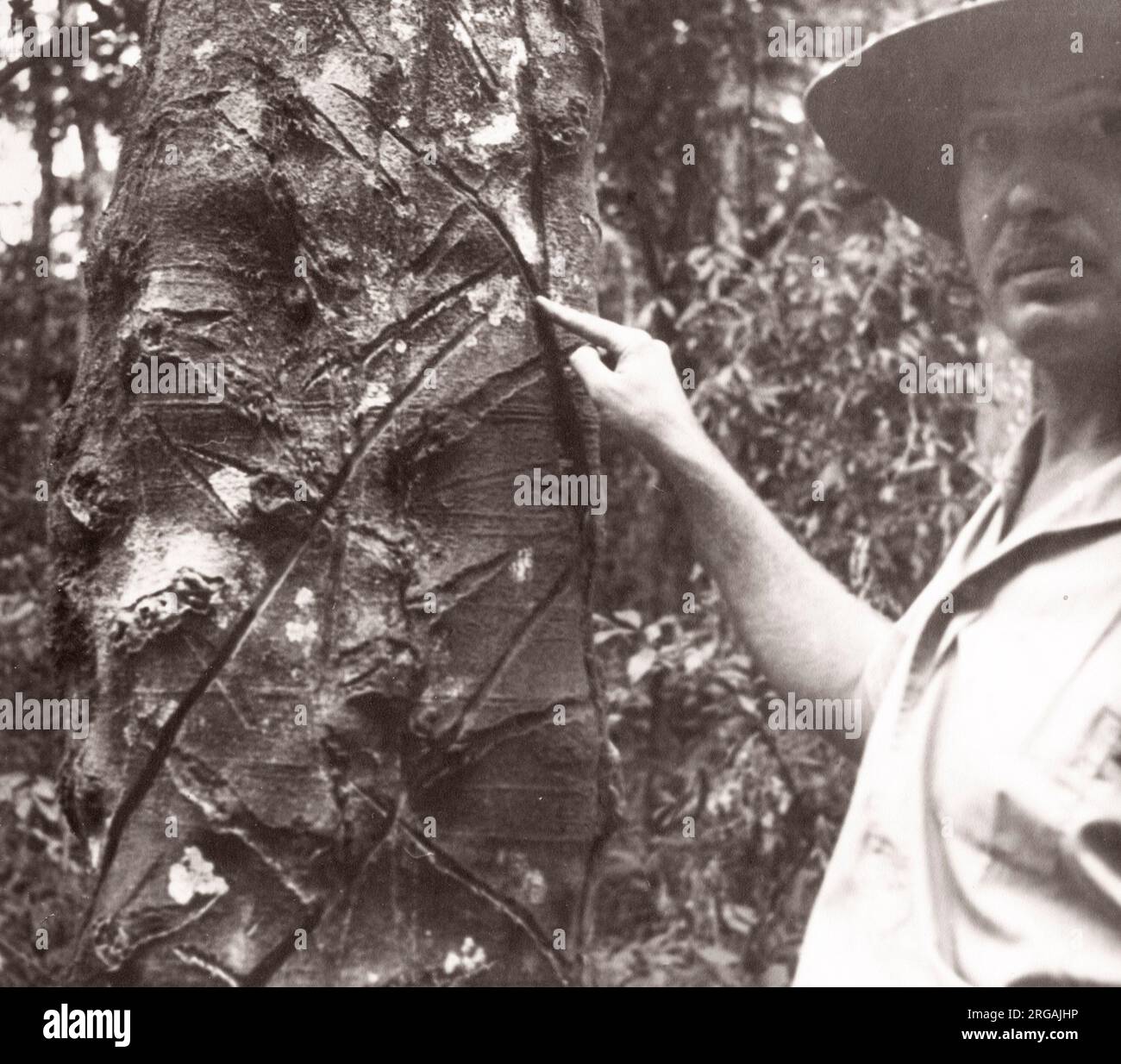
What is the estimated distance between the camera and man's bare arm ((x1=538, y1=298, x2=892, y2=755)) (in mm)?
1900

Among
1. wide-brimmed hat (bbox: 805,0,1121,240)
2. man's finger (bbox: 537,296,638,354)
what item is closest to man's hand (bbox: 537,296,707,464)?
man's finger (bbox: 537,296,638,354)

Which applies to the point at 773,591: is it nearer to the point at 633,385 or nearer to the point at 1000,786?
Result: the point at 633,385

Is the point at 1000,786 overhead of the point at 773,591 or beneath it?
beneath

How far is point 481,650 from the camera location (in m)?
1.76

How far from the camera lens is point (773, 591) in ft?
6.37

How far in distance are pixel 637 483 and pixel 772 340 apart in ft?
2.39

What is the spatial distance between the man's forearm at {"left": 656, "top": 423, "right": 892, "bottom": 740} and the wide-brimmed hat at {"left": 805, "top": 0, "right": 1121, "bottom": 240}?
44 centimetres

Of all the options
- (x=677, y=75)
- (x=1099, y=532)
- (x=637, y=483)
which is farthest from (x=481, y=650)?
(x=677, y=75)

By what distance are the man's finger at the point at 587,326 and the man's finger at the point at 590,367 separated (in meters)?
0.02

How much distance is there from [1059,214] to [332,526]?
83 cm

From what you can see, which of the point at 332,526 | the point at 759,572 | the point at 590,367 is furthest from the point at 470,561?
the point at 759,572

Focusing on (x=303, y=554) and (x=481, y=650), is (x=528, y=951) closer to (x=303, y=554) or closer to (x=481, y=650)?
(x=481, y=650)

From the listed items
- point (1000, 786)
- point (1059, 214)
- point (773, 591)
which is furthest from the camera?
point (773, 591)

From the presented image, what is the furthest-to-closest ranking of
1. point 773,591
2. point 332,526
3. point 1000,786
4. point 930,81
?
point 773,591, point 930,81, point 332,526, point 1000,786
